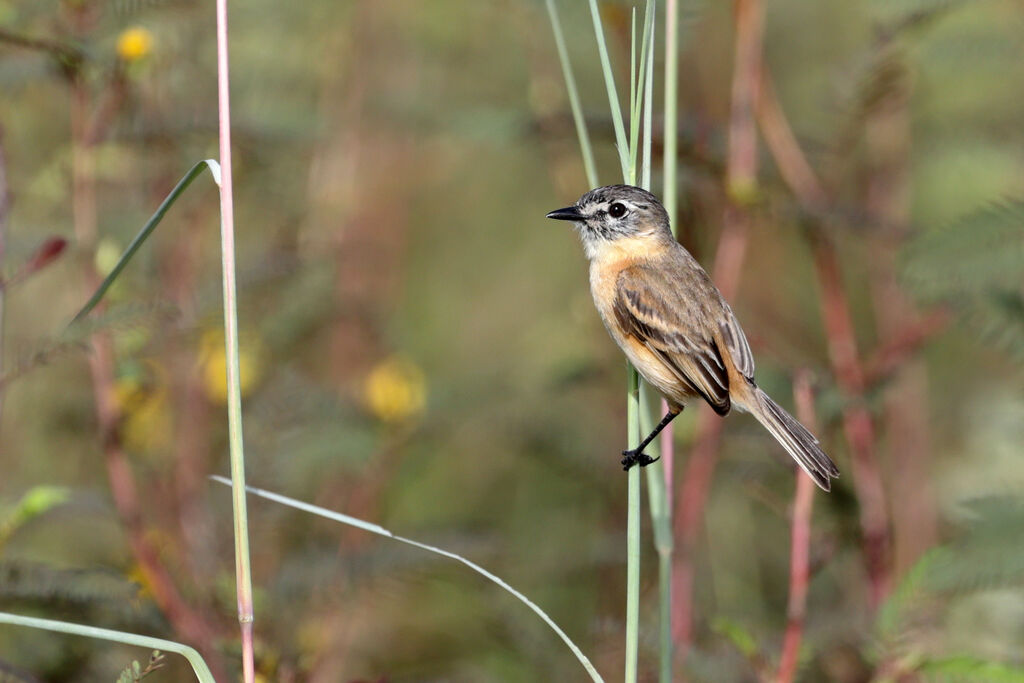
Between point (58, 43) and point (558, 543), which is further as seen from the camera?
point (558, 543)

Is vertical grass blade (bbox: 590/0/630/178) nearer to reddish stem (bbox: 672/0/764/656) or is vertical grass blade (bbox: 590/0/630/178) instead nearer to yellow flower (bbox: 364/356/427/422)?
reddish stem (bbox: 672/0/764/656)

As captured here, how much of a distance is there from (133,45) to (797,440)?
89.7 inches

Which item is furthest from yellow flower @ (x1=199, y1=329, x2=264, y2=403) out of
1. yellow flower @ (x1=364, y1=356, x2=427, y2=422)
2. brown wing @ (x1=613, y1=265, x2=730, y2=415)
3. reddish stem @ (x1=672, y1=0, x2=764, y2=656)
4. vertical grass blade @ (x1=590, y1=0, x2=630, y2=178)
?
vertical grass blade @ (x1=590, y1=0, x2=630, y2=178)

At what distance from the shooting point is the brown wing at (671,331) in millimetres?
3354

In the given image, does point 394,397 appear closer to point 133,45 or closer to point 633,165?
point 133,45

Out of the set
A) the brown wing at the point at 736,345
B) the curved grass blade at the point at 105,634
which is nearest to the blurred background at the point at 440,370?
the brown wing at the point at 736,345

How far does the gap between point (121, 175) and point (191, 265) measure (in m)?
0.51

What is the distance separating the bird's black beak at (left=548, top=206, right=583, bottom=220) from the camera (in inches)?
138

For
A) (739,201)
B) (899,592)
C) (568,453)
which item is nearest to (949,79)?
(739,201)

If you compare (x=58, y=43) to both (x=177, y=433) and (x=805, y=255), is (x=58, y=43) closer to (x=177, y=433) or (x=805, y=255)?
(x=177, y=433)

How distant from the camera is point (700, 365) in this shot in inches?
133

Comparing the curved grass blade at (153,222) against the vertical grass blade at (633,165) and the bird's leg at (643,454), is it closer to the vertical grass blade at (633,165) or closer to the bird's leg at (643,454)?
the vertical grass blade at (633,165)

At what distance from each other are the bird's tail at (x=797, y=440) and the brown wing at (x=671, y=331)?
0.42 ft

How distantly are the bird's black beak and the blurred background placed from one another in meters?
0.47
